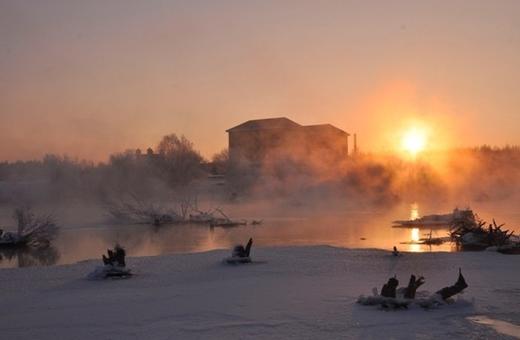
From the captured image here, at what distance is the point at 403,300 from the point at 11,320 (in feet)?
18.2

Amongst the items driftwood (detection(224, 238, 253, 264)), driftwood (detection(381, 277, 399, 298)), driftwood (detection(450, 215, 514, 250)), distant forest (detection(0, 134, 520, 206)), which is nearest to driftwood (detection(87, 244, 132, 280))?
driftwood (detection(224, 238, 253, 264))

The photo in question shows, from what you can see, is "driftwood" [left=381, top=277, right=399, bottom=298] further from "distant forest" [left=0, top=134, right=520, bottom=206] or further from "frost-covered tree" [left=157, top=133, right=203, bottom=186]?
"frost-covered tree" [left=157, top=133, right=203, bottom=186]

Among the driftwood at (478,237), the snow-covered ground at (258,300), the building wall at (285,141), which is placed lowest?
the snow-covered ground at (258,300)

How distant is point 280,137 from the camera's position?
229 ft

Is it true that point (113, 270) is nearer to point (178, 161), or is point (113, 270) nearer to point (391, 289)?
point (391, 289)

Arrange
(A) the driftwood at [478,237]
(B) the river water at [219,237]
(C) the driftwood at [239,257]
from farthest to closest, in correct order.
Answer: (B) the river water at [219,237], (A) the driftwood at [478,237], (C) the driftwood at [239,257]

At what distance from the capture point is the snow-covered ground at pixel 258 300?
24.5ft

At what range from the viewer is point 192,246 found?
21375mm

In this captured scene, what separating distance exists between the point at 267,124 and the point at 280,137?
2.61 metres

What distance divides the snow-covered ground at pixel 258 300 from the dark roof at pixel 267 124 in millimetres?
56366

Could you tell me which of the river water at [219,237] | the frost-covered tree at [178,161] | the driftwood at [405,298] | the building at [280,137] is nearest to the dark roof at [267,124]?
the building at [280,137]

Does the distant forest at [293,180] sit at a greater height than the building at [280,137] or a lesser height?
lesser

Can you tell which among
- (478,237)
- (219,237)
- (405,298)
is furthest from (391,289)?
(219,237)

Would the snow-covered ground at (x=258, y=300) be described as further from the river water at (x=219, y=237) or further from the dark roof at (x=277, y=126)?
the dark roof at (x=277, y=126)
